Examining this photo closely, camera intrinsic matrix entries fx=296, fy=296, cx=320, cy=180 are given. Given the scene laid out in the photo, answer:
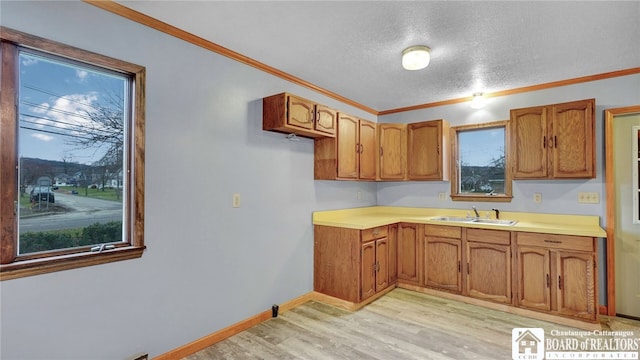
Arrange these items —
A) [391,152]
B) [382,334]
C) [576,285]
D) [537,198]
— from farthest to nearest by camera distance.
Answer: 1. [391,152]
2. [537,198]
3. [576,285]
4. [382,334]

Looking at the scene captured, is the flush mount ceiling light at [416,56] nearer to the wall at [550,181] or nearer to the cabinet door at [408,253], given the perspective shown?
the wall at [550,181]

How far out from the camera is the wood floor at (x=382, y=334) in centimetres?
226

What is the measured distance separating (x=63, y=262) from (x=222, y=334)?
4.24 ft

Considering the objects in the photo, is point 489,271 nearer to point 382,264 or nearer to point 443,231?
point 443,231

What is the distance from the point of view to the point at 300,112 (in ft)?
9.57

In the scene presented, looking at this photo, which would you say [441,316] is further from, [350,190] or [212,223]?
[212,223]

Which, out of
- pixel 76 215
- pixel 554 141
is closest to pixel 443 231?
pixel 554 141

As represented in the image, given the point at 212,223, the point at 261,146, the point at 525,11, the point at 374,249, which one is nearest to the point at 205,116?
the point at 261,146

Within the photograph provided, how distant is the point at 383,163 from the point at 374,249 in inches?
49.8

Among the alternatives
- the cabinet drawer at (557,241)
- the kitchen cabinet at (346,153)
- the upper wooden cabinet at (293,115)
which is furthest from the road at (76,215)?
the cabinet drawer at (557,241)

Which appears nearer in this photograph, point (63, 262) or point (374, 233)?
point (63, 262)

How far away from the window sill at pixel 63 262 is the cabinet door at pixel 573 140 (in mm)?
3821

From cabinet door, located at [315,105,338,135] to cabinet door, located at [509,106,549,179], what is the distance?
1974 mm

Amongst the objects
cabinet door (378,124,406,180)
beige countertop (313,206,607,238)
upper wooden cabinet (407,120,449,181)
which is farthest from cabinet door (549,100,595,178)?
cabinet door (378,124,406,180)
